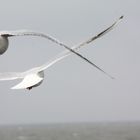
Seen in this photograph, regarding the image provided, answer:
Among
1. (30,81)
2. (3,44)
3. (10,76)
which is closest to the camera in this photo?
(3,44)

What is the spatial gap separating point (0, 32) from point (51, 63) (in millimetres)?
675

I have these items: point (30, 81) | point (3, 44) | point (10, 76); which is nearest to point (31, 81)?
point (30, 81)

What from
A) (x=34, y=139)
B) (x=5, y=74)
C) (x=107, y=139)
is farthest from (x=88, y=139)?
(x=5, y=74)

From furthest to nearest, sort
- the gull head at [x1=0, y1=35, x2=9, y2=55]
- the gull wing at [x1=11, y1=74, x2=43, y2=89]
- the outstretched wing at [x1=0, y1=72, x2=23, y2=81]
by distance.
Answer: the outstretched wing at [x1=0, y1=72, x2=23, y2=81], the gull wing at [x1=11, y1=74, x2=43, y2=89], the gull head at [x1=0, y1=35, x2=9, y2=55]

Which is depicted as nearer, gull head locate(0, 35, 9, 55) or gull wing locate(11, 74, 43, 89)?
gull head locate(0, 35, 9, 55)

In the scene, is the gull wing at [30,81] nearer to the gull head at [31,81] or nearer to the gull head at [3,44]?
the gull head at [31,81]

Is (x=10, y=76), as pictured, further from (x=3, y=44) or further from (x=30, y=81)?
(x=3, y=44)

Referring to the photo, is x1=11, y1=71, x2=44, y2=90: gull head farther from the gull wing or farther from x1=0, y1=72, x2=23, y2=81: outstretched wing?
x1=0, y1=72, x2=23, y2=81: outstretched wing

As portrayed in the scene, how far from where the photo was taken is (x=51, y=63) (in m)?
6.44

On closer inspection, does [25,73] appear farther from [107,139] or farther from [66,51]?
[107,139]

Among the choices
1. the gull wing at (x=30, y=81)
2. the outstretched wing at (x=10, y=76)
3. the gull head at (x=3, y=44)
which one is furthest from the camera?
the outstretched wing at (x=10, y=76)

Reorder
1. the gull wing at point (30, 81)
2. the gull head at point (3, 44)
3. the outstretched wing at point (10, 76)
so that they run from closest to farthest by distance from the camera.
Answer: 1. the gull head at point (3, 44)
2. the gull wing at point (30, 81)
3. the outstretched wing at point (10, 76)

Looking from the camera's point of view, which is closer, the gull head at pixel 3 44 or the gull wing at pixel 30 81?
the gull head at pixel 3 44

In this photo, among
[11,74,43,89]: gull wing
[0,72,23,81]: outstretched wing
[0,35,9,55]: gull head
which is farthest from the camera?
[0,72,23,81]: outstretched wing
